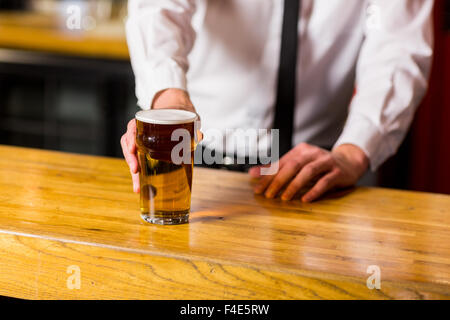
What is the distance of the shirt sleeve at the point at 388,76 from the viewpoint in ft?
4.95

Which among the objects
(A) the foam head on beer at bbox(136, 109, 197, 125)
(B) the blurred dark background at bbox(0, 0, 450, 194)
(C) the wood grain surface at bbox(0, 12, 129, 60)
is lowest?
(B) the blurred dark background at bbox(0, 0, 450, 194)

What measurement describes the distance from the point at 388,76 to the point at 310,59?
0.31m

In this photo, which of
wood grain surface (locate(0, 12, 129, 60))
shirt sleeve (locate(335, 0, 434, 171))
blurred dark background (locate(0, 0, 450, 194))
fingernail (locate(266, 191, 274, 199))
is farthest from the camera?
wood grain surface (locate(0, 12, 129, 60))

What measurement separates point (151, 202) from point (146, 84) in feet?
1.49

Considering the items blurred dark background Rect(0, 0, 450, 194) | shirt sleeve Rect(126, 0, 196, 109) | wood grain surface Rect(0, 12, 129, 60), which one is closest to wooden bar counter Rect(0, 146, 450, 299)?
shirt sleeve Rect(126, 0, 196, 109)

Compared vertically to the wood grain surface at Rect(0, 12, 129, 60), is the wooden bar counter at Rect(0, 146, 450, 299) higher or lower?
lower

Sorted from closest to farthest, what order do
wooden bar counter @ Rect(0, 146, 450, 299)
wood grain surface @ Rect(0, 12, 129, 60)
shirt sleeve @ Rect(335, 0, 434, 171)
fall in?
wooden bar counter @ Rect(0, 146, 450, 299) → shirt sleeve @ Rect(335, 0, 434, 171) → wood grain surface @ Rect(0, 12, 129, 60)

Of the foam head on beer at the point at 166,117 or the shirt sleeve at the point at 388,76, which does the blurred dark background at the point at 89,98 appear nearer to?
the shirt sleeve at the point at 388,76

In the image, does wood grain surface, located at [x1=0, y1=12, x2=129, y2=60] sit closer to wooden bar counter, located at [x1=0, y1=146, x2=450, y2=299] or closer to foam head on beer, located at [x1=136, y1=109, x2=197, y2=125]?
wooden bar counter, located at [x1=0, y1=146, x2=450, y2=299]

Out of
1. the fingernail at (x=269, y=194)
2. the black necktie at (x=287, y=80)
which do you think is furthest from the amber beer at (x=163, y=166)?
the black necktie at (x=287, y=80)

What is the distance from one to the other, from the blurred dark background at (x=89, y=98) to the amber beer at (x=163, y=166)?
200 cm

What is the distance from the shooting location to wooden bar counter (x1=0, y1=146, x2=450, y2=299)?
2.93ft

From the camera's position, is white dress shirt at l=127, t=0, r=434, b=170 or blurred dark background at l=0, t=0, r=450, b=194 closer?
white dress shirt at l=127, t=0, r=434, b=170

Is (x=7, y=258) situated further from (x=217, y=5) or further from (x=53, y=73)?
(x=53, y=73)
